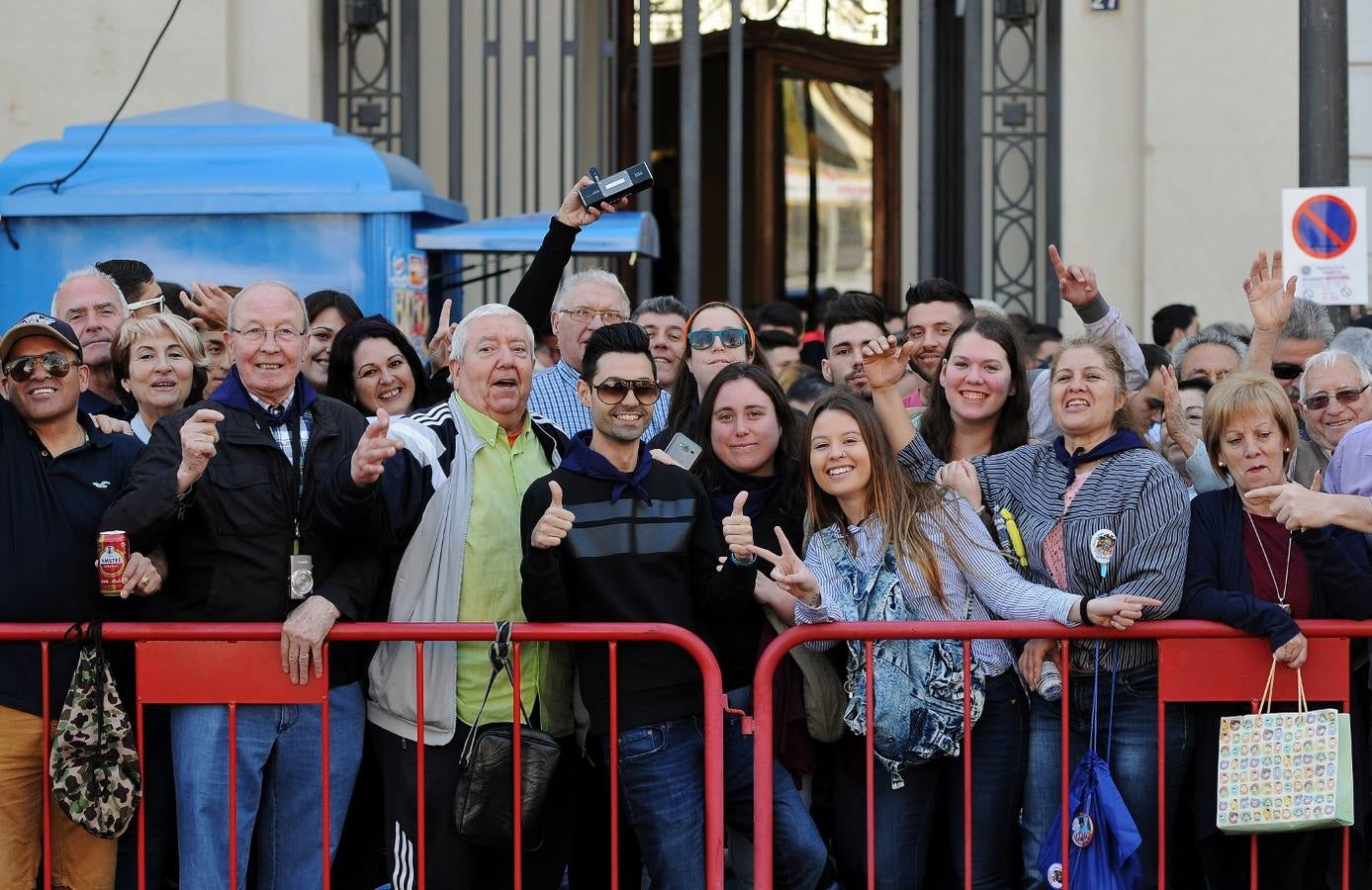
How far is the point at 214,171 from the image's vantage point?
31.2 feet

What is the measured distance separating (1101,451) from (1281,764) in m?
1.00

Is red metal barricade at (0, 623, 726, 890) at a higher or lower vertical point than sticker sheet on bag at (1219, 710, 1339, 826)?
higher

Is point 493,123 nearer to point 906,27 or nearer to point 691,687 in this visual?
point 906,27

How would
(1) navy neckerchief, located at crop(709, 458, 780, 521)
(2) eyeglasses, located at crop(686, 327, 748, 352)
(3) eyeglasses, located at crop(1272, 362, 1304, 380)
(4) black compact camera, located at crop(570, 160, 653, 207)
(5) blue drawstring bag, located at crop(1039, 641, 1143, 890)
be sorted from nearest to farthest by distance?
(5) blue drawstring bag, located at crop(1039, 641, 1143, 890)
(1) navy neckerchief, located at crop(709, 458, 780, 521)
(2) eyeglasses, located at crop(686, 327, 748, 352)
(4) black compact camera, located at crop(570, 160, 653, 207)
(3) eyeglasses, located at crop(1272, 362, 1304, 380)

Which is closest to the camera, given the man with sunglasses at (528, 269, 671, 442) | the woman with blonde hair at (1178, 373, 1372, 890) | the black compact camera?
the woman with blonde hair at (1178, 373, 1372, 890)

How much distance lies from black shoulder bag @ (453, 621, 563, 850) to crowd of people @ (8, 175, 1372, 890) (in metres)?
0.09

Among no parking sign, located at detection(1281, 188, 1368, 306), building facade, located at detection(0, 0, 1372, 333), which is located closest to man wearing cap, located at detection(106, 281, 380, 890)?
no parking sign, located at detection(1281, 188, 1368, 306)

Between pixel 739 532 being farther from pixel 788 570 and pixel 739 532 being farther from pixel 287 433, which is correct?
pixel 287 433

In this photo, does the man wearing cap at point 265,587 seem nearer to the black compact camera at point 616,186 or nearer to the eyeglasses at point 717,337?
the eyeglasses at point 717,337

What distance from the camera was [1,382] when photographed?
4.96 m

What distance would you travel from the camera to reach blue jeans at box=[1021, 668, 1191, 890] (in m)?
4.93

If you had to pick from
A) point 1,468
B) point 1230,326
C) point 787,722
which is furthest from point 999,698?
point 1230,326

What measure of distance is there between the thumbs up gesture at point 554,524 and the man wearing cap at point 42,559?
3.58 ft

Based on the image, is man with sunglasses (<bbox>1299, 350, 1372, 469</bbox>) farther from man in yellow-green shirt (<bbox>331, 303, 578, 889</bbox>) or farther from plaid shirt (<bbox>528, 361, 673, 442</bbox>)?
man in yellow-green shirt (<bbox>331, 303, 578, 889</bbox>)
